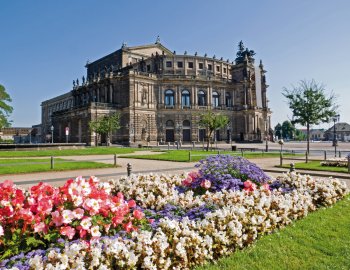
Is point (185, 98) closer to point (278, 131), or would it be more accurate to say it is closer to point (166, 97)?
point (166, 97)

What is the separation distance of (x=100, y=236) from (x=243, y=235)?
8.52ft

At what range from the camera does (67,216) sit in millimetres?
4188

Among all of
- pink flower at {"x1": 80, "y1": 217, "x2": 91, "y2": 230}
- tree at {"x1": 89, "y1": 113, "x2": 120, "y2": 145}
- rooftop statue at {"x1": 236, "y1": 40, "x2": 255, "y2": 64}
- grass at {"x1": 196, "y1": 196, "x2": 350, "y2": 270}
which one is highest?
rooftop statue at {"x1": 236, "y1": 40, "x2": 255, "y2": 64}

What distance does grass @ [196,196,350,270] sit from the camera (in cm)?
467

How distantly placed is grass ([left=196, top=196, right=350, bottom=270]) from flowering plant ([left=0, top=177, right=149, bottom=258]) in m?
1.64

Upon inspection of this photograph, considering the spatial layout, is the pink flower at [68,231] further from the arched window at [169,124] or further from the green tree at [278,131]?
the green tree at [278,131]

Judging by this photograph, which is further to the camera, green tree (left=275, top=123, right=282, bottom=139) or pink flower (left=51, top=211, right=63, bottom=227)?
green tree (left=275, top=123, right=282, bottom=139)

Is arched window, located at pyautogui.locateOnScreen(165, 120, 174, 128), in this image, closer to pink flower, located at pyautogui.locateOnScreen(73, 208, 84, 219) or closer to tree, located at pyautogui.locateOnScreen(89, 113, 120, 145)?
tree, located at pyautogui.locateOnScreen(89, 113, 120, 145)

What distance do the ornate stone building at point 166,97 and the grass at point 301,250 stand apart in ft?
179

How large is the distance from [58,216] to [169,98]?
216 feet

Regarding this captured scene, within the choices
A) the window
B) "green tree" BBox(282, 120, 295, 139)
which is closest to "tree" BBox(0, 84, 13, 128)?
the window

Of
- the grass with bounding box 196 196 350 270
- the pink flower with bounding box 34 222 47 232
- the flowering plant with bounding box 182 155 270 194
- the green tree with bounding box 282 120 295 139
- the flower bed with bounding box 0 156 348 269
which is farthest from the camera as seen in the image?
the green tree with bounding box 282 120 295 139

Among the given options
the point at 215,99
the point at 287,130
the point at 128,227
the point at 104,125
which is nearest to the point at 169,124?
the point at 215,99

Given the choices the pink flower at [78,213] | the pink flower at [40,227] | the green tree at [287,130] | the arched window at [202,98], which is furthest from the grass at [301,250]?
the green tree at [287,130]
